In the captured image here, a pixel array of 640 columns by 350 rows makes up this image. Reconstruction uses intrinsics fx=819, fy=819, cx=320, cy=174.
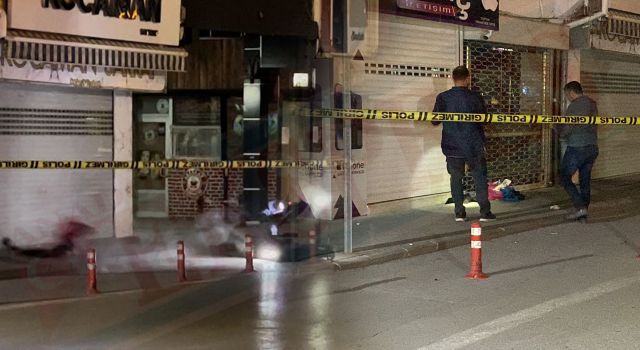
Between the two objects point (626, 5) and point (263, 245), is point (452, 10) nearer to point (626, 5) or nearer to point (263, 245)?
point (626, 5)

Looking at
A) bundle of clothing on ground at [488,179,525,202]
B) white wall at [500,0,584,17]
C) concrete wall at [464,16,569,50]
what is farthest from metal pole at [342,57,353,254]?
white wall at [500,0,584,17]

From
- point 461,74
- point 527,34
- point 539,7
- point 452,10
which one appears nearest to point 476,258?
point 461,74

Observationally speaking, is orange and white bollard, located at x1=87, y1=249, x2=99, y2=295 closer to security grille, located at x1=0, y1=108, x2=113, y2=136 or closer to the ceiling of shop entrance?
security grille, located at x1=0, y1=108, x2=113, y2=136

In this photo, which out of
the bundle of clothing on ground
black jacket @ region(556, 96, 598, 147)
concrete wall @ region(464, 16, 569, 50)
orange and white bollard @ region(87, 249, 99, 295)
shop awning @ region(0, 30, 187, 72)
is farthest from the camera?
concrete wall @ region(464, 16, 569, 50)

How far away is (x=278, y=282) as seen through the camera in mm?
8906

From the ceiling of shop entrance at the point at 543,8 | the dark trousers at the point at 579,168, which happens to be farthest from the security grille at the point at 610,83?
the dark trousers at the point at 579,168

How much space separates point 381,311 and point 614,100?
12550 mm

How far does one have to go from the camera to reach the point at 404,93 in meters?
13.4

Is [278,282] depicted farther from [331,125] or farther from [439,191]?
[439,191]

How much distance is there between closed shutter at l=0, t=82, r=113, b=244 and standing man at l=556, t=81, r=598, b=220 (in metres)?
6.54

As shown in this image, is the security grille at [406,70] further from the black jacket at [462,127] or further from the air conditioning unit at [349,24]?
the black jacket at [462,127]

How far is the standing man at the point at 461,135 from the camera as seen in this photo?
11.4 m

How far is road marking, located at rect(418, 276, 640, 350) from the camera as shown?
6.26 metres

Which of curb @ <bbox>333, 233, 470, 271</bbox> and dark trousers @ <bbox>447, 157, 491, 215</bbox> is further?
dark trousers @ <bbox>447, 157, 491, 215</bbox>
